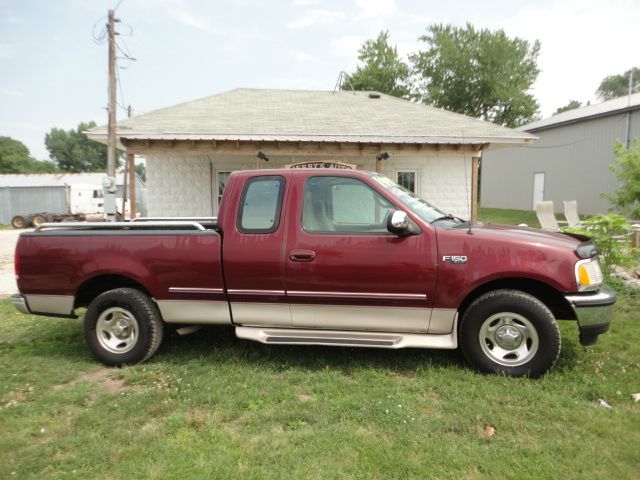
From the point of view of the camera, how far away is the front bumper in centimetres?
363

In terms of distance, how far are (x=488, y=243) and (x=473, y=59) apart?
4185cm

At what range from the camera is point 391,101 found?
49.6ft

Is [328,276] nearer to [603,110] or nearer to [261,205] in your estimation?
[261,205]

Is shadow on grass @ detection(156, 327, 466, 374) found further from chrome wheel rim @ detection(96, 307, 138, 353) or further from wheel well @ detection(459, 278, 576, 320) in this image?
wheel well @ detection(459, 278, 576, 320)

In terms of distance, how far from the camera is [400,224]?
3.70 metres

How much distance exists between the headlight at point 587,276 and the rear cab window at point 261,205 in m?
2.57

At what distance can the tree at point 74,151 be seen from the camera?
279 feet

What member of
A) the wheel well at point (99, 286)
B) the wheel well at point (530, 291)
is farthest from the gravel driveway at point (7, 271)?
the wheel well at point (530, 291)

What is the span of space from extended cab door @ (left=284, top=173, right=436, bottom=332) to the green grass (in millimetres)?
539

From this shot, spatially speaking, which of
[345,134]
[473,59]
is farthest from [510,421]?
[473,59]

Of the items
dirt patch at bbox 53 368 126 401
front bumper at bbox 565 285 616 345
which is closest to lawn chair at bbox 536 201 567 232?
front bumper at bbox 565 285 616 345

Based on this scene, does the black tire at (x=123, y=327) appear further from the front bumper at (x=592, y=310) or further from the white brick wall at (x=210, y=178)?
the white brick wall at (x=210, y=178)

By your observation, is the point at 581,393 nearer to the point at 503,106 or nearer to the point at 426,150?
the point at 426,150

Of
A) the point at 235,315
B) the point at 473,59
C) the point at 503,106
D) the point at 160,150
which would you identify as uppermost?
the point at 473,59
